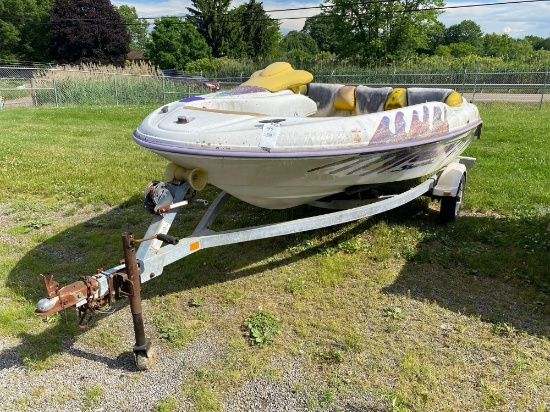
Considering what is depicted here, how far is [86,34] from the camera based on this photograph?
42125mm

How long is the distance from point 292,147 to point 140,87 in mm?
16601

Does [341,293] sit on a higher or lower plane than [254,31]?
lower

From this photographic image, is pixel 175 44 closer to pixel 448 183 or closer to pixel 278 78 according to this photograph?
pixel 278 78

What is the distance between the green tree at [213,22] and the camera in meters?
43.5

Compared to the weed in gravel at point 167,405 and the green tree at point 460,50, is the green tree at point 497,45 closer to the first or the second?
the green tree at point 460,50

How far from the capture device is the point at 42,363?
8.27 ft

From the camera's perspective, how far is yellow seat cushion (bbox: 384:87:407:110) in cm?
512

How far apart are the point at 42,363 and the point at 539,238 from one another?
162 inches

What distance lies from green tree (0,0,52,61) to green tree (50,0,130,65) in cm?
420

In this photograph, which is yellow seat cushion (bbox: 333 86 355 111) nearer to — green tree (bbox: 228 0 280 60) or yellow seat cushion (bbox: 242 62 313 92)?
yellow seat cushion (bbox: 242 62 313 92)

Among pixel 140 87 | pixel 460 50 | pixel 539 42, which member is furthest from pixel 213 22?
pixel 539 42

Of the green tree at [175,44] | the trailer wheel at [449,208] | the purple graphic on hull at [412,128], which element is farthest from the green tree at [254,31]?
the purple graphic on hull at [412,128]

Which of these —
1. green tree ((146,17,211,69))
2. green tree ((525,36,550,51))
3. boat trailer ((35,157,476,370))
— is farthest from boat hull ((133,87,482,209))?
green tree ((525,36,550,51))

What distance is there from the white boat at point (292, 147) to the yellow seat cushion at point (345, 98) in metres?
1.41
